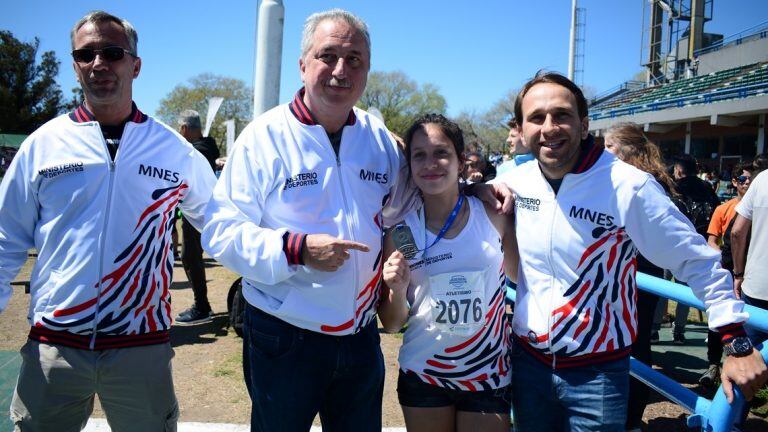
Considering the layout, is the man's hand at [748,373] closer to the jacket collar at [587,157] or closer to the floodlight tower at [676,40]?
the jacket collar at [587,157]

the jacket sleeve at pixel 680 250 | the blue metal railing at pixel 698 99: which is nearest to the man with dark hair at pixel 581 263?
the jacket sleeve at pixel 680 250

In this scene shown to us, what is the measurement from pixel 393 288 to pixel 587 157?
3.16ft

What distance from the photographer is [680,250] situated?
198 centimetres

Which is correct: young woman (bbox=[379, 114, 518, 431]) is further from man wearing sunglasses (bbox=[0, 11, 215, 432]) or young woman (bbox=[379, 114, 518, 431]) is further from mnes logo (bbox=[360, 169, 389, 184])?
man wearing sunglasses (bbox=[0, 11, 215, 432])

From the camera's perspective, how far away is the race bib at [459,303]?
2.22m

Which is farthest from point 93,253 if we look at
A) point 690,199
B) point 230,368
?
point 690,199

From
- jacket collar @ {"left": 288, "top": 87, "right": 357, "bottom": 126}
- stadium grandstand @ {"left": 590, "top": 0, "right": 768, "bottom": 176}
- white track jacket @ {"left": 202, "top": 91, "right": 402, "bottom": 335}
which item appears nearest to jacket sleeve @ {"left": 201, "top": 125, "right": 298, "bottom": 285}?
white track jacket @ {"left": 202, "top": 91, "right": 402, "bottom": 335}

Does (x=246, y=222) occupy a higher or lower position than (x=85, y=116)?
lower

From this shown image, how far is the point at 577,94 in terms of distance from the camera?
2.24 m

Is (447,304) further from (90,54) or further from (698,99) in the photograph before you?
(698,99)

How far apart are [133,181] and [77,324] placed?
65 cm

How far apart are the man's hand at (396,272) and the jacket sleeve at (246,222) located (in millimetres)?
374

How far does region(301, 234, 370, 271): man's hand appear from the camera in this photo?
188 cm

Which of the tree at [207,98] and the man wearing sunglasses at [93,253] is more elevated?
the tree at [207,98]
